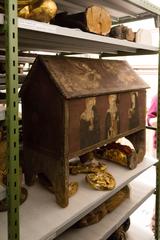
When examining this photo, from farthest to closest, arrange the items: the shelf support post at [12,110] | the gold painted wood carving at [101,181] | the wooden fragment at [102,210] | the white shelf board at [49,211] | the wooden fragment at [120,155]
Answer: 1. the wooden fragment at [120,155]
2. the wooden fragment at [102,210]
3. the gold painted wood carving at [101,181]
4. the white shelf board at [49,211]
5. the shelf support post at [12,110]

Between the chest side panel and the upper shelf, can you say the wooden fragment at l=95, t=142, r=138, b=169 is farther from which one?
the upper shelf

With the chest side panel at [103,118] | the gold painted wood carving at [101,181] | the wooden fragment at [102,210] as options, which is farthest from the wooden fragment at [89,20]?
the wooden fragment at [102,210]

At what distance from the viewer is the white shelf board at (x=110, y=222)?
136cm

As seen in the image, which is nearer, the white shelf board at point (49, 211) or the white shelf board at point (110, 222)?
the white shelf board at point (49, 211)

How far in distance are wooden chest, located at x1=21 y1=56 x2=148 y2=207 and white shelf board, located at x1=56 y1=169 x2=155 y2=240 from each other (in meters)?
0.37

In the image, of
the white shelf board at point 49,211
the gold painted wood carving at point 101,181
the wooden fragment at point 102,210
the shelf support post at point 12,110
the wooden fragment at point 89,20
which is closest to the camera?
the shelf support post at point 12,110

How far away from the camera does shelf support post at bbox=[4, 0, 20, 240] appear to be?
2.45ft

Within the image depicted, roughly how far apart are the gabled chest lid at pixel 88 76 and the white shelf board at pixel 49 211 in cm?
49

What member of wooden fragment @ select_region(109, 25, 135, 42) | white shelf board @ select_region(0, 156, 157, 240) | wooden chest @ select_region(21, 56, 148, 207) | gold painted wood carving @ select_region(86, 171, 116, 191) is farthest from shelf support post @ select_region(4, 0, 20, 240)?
wooden fragment @ select_region(109, 25, 135, 42)

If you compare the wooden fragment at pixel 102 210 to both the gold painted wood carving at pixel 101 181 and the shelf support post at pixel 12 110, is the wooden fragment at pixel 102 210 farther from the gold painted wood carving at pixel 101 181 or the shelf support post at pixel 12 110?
the shelf support post at pixel 12 110

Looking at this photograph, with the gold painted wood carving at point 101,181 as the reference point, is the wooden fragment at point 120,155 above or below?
above

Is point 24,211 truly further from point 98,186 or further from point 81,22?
point 81,22

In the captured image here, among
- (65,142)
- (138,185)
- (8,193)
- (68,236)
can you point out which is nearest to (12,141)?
(8,193)

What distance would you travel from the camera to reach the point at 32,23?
816 millimetres
